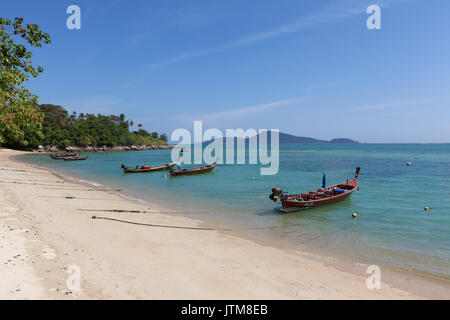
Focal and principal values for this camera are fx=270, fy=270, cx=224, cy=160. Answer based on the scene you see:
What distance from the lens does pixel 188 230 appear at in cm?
1415

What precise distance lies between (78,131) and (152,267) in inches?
4809

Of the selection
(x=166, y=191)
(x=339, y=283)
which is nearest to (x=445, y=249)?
(x=339, y=283)

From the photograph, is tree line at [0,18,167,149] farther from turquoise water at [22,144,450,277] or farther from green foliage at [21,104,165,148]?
turquoise water at [22,144,450,277]

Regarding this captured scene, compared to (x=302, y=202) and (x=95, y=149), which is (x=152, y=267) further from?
(x=95, y=149)

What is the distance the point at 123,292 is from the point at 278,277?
15.2 feet

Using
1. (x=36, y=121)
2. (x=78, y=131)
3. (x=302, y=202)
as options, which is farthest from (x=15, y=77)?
(x=78, y=131)

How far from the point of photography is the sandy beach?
21.9 feet

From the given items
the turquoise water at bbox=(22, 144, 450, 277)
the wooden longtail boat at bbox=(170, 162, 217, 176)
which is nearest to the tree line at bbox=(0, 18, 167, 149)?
the turquoise water at bbox=(22, 144, 450, 277)

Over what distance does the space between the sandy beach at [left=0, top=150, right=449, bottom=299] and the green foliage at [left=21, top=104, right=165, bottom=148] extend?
100885mm

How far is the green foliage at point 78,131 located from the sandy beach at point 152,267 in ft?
331

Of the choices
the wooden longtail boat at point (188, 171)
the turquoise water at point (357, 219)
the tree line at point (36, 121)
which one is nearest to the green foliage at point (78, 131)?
the tree line at point (36, 121)

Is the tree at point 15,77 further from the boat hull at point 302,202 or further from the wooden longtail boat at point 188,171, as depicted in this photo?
the wooden longtail boat at point 188,171

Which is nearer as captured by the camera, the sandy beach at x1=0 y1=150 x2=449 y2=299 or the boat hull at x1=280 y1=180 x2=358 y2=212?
the sandy beach at x1=0 y1=150 x2=449 y2=299
